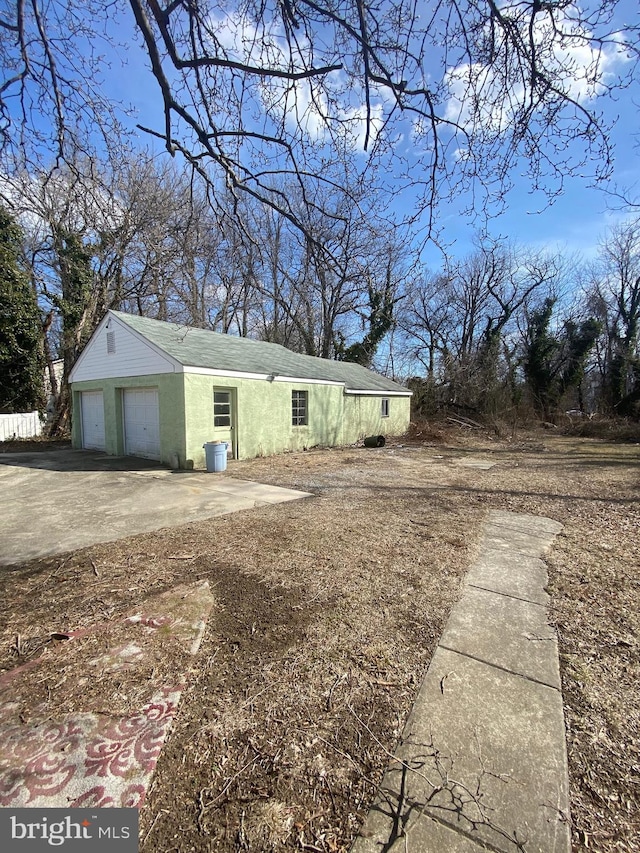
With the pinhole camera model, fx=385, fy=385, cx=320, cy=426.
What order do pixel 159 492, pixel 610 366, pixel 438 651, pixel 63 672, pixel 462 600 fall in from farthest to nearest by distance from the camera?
pixel 610 366 < pixel 159 492 < pixel 462 600 < pixel 438 651 < pixel 63 672

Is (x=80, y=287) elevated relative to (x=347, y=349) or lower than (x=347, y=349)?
elevated

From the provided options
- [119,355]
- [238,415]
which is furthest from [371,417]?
[119,355]

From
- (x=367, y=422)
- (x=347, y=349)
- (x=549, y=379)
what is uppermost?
(x=347, y=349)

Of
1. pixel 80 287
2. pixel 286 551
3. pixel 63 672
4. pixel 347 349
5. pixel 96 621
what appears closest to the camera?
pixel 63 672

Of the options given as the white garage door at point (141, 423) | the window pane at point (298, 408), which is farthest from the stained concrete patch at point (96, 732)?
the window pane at point (298, 408)

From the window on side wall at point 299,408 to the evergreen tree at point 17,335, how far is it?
38.8 ft

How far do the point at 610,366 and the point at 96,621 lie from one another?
30.1m

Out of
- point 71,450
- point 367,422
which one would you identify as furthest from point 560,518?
point 71,450

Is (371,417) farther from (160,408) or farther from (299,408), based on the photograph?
(160,408)

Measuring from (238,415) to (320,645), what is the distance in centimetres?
915

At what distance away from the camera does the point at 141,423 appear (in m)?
11.6

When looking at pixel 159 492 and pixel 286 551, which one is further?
pixel 159 492

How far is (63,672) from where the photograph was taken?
94.3 inches

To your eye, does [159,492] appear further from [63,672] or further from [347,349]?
[347,349]
